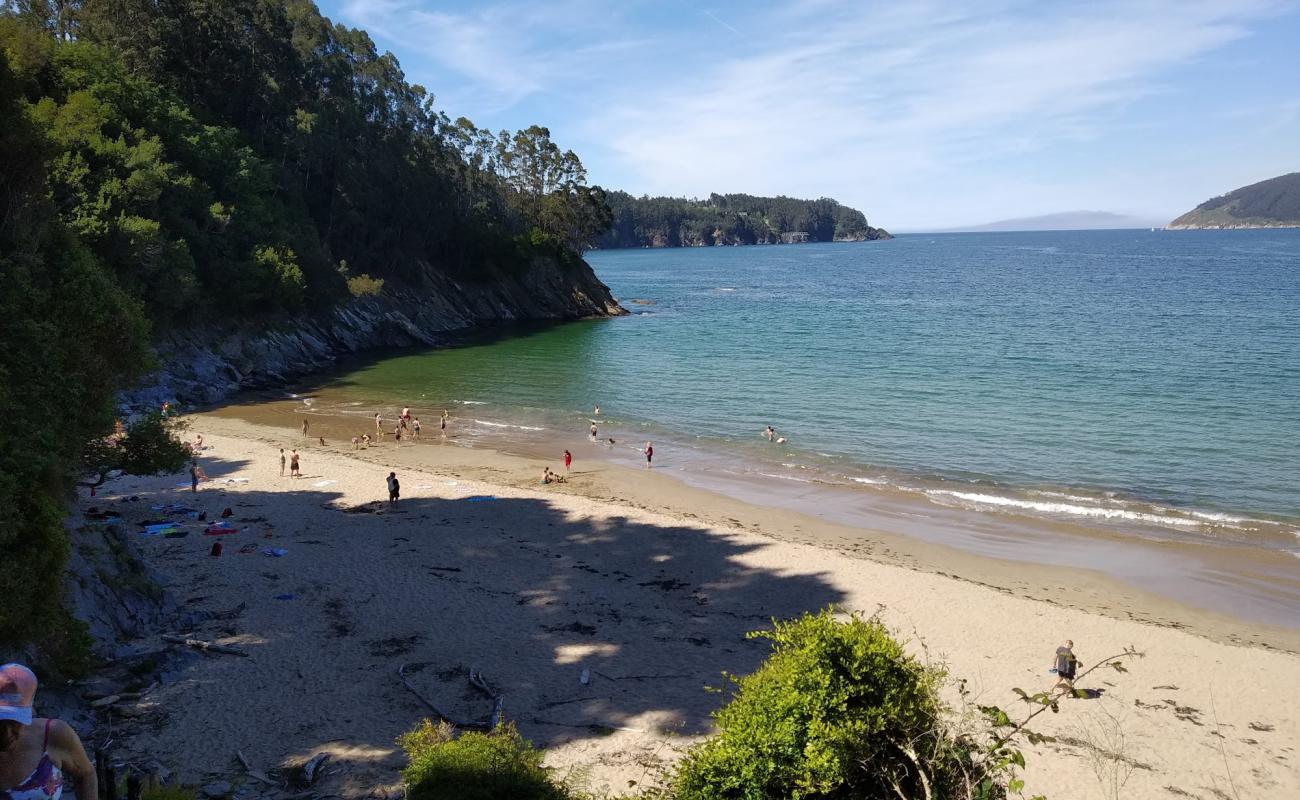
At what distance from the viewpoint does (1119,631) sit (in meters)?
17.1

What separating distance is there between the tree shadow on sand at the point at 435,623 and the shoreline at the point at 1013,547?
3.45 m

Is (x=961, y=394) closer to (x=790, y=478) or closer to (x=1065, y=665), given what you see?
(x=790, y=478)

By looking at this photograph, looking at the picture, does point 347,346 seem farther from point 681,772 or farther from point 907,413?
point 681,772

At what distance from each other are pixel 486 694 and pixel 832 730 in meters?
7.95

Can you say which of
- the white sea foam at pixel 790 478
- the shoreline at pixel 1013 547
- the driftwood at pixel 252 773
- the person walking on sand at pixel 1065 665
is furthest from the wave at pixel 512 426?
the driftwood at pixel 252 773

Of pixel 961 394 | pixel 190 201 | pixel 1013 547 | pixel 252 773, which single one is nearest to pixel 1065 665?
pixel 1013 547

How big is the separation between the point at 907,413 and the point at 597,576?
900 inches

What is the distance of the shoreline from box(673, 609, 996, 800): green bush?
1352 cm

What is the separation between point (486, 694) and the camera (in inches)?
531

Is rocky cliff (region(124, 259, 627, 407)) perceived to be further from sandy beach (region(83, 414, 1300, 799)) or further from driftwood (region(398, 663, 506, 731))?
driftwood (region(398, 663, 506, 731))

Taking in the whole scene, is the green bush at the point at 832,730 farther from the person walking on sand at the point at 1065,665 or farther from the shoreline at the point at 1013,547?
the shoreline at the point at 1013,547

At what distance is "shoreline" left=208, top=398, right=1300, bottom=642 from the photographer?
1859 centimetres

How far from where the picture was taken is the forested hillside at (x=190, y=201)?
13.3 meters

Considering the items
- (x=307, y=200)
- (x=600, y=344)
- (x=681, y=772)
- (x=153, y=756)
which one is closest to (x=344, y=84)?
(x=307, y=200)
